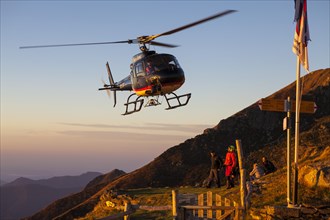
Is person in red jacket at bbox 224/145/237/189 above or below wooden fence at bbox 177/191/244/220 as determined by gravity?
above

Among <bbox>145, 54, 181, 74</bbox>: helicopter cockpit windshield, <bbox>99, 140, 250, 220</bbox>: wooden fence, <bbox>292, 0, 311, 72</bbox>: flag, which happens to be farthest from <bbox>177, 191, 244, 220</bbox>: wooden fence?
<bbox>145, 54, 181, 74</bbox>: helicopter cockpit windshield

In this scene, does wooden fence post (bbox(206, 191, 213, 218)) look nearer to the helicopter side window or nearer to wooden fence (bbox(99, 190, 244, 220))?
wooden fence (bbox(99, 190, 244, 220))

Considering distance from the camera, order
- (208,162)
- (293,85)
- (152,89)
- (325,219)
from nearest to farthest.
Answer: (325,219) → (152,89) → (208,162) → (293,85)

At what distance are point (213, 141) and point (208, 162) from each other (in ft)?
17.4

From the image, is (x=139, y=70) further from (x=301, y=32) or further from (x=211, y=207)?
(x=211, y=207)

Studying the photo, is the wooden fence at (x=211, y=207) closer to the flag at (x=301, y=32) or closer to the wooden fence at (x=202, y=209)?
the wooden fence at (x=202, y=209)

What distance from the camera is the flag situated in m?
15.6

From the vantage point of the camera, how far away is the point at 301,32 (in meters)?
15.6

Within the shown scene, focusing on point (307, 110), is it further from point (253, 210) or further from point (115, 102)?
point (115, 102)

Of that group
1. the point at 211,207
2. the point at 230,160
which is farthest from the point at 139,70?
the point at 211,207

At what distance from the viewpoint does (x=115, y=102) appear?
102 feet

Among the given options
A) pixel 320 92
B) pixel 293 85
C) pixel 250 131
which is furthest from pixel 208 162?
pixel 293 85

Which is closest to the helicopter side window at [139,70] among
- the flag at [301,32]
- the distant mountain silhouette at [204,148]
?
the flag at [301,32]

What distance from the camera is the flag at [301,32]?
15.6 meters
